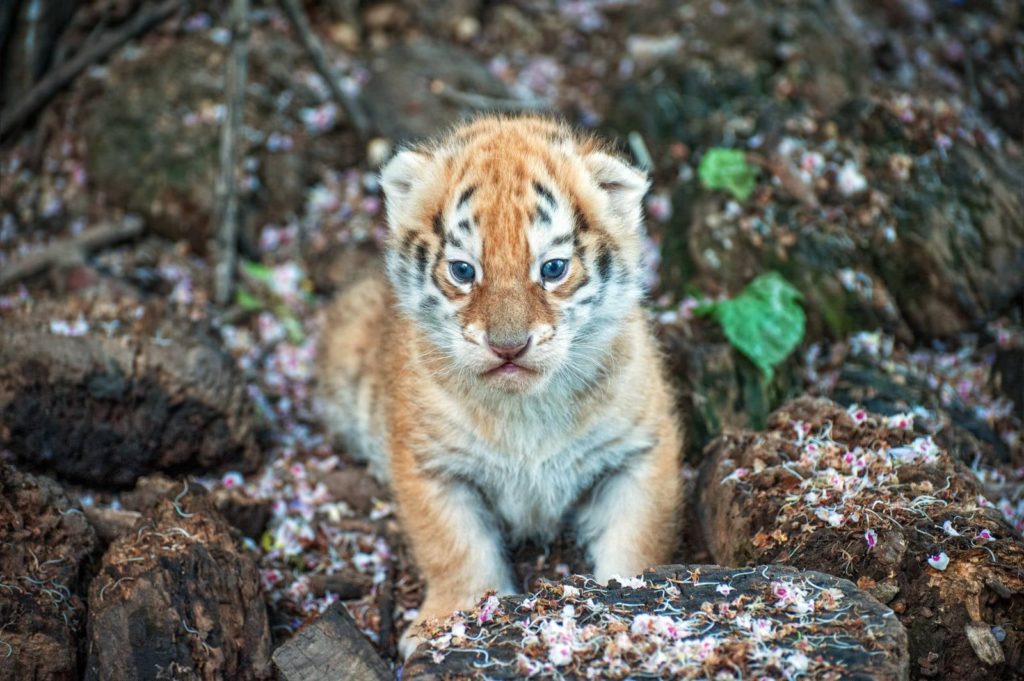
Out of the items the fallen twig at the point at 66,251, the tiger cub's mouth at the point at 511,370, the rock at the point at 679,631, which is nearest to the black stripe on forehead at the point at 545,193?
the tiger cub's mouth at the point at 511,370

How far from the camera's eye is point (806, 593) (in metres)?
4.01

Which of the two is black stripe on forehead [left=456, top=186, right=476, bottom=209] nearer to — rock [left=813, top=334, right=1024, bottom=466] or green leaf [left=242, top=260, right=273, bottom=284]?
rock [left=813, top=334, right=1024, bottom=466]

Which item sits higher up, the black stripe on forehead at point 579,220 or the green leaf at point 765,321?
the black stripe on forehead at point 579,220

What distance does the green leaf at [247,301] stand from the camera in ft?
25.5

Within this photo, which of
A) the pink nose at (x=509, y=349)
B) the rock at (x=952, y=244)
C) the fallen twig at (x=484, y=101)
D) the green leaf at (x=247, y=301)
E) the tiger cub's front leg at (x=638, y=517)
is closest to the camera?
the pink nose at (x=509, y=349)

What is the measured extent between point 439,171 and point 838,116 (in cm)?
369

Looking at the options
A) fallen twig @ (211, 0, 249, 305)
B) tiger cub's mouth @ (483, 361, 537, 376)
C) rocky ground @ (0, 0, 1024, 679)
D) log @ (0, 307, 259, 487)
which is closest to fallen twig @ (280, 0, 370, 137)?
rocky ground @ (0, 0, 1024, 679)

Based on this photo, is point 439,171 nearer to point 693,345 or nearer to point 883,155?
point 693,345

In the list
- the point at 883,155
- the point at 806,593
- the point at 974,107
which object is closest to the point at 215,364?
the point at 806,593

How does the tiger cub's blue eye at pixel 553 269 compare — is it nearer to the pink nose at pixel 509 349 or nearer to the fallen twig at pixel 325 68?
the pink nose at pixel 509 349

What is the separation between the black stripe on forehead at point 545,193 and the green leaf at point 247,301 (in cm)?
373

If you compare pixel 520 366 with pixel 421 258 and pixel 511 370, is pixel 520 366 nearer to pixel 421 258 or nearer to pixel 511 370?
pixel 511 370

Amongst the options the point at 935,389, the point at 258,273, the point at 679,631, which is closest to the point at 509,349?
the point at 679,631

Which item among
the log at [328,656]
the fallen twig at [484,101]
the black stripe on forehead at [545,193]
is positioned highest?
the black stripe on forehead at [545,193]
